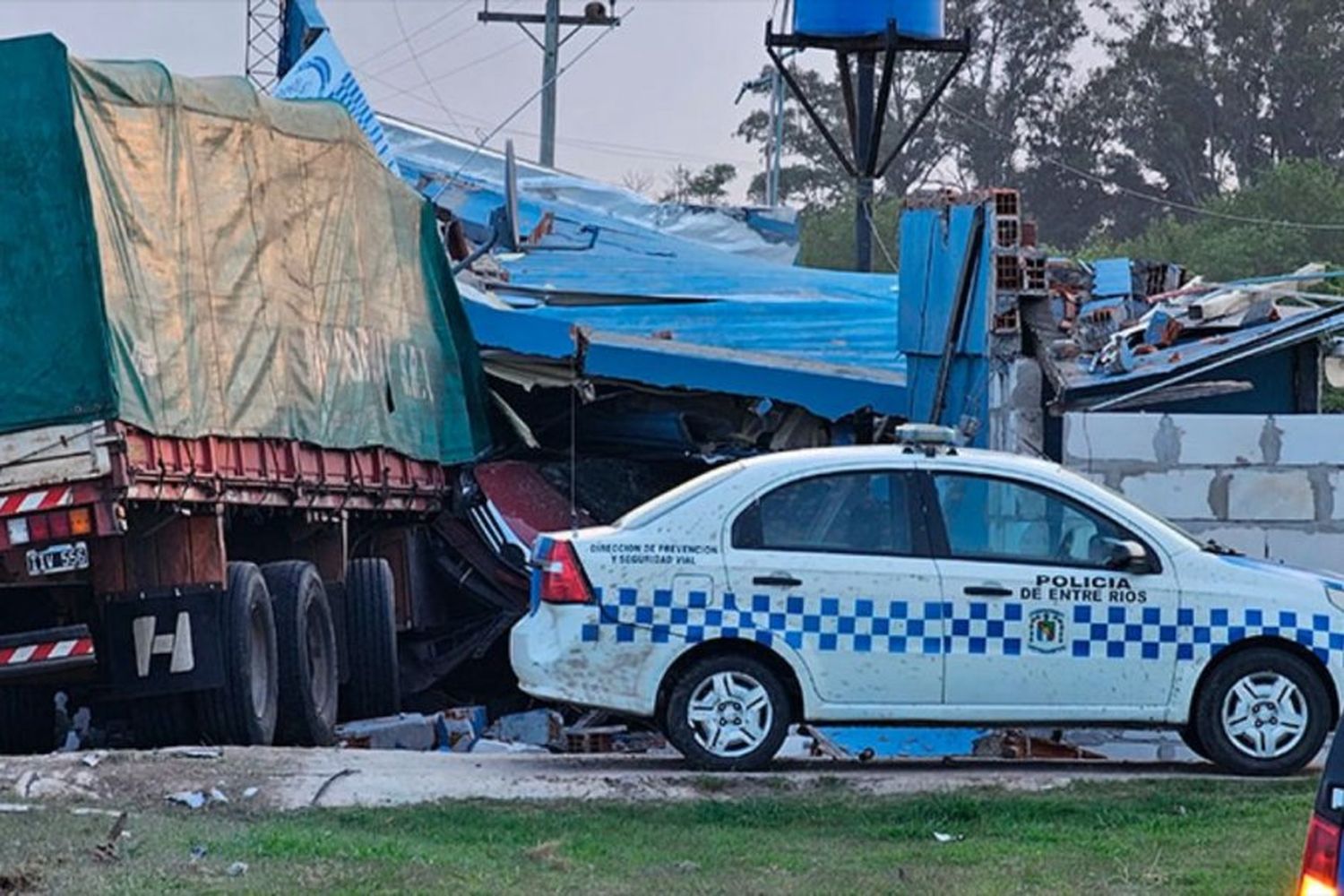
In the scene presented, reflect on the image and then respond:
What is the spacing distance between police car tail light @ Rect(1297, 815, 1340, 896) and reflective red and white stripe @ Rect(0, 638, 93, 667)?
9.47m

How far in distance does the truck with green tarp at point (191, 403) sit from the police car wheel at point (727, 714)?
124 inches

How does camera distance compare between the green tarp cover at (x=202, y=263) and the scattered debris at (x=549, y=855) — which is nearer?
the scattered debris at (x=549, y=855)

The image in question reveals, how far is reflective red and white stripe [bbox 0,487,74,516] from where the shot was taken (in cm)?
1282

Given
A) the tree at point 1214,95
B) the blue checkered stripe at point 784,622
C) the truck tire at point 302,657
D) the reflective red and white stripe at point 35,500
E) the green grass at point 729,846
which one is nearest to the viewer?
the green grass at point 729,846

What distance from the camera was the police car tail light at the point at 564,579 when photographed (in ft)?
38.5

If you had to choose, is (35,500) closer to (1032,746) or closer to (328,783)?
(328,783)

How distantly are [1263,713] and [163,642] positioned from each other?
590 cm

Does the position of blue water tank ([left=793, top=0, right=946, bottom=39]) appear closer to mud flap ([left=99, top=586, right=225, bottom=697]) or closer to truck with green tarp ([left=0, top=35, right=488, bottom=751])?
truck with green tarp ([left=0, top=35, right=488, bottom=751])

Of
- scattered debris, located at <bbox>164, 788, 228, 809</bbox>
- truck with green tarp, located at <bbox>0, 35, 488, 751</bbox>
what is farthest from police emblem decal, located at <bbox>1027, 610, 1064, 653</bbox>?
truck with green tarp, located at <bbox>0, 35, 488, 751</bbox>

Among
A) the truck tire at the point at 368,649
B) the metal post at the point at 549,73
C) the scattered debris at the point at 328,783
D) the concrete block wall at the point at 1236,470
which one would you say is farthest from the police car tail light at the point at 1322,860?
the metal post at the point at 549,73

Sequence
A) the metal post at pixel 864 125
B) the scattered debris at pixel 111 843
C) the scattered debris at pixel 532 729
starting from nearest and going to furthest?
the scattered debris at pixel 111 843 < the scattered debris at pixel 532 729 < the metal post at pixel 864 125

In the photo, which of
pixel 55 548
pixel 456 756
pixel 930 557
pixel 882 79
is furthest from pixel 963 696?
pixel 882 79

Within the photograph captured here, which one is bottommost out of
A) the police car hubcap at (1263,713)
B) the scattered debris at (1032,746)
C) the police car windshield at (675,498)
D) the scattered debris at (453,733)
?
the scattered debris at (453,733)

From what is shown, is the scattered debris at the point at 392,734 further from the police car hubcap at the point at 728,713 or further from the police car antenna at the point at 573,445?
the police car hubcap at the point at 728,713
